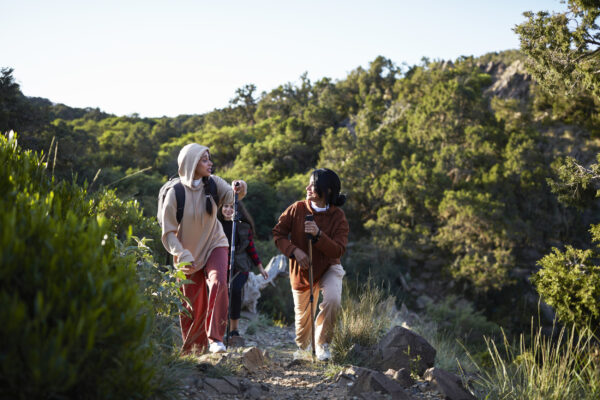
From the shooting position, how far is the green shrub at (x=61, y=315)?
1.49m

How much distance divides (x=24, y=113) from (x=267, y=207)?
1197cm

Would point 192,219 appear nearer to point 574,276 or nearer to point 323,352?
point 323,352

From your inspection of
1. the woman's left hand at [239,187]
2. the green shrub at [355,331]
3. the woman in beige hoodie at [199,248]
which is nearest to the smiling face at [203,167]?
the woman in beige hoodie at [199,248]

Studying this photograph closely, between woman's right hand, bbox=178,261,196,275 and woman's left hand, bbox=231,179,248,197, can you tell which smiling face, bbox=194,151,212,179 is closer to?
woman's left hand, bbox=231,179,248,197

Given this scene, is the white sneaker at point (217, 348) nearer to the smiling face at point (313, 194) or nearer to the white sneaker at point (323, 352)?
the white sneaker at point (323, 352)

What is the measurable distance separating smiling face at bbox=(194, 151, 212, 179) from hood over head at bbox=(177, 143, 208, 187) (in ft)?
0.17

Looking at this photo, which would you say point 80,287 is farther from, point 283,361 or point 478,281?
point 478,281

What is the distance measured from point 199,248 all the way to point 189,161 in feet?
2.42

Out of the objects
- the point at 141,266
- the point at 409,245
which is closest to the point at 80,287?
the point at 141,266

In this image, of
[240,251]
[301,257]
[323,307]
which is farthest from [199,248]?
[240,251]

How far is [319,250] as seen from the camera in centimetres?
441

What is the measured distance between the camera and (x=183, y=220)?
12.5ft

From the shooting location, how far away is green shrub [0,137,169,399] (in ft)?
4.88

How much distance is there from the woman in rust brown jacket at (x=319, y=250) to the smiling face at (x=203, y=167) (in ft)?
2.89
